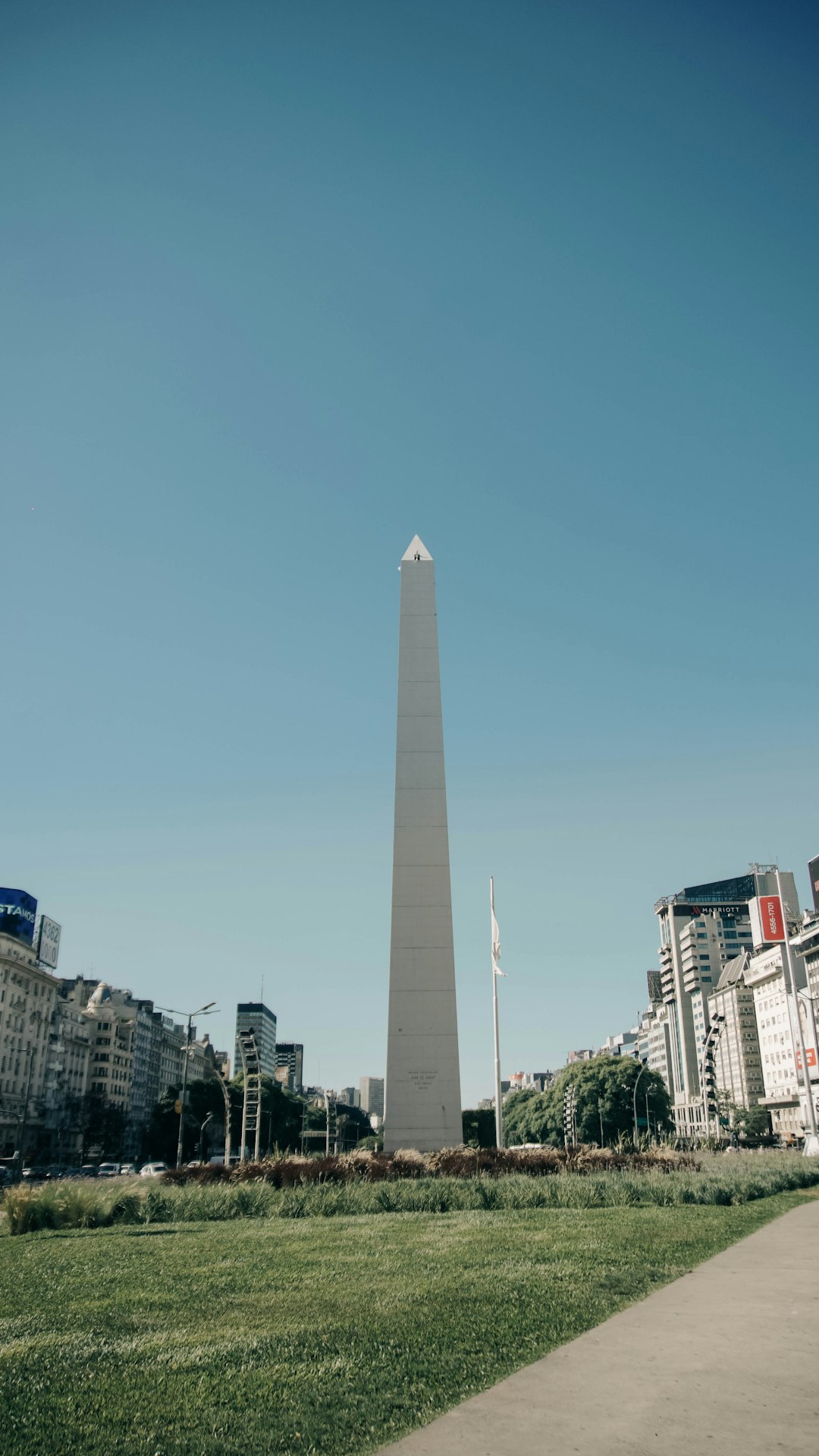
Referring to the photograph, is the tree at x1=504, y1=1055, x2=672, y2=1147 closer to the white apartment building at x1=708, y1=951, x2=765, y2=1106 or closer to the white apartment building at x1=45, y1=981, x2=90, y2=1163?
the white apartment building at x1=708, y1=951, x2=765, y2=1106

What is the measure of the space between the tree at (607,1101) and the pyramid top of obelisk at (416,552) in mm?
61935

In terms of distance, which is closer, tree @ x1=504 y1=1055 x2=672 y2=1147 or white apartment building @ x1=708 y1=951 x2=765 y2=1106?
tree @ x1=504 y1=1055 x2=672 y2=1147

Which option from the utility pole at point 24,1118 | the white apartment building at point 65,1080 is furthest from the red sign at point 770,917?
the white apartment building at point 65,1080

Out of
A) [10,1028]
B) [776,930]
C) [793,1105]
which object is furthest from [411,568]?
[793,1105]

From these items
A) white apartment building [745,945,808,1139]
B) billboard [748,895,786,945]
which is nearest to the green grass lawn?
billboard [748,895,786,945]

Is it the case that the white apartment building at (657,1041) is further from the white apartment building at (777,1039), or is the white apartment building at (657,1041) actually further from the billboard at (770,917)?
the billboard at (770,917)

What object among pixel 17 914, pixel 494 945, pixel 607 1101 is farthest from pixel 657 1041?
pixel 494 945

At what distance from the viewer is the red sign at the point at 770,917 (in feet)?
227

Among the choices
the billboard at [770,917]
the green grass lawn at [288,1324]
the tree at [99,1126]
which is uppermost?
the billboard at [770,917]

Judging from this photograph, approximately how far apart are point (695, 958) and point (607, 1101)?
231ft

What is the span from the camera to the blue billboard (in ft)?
268

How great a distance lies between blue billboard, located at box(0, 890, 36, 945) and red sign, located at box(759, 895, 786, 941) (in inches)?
2441

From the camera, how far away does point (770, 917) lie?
77562 mm

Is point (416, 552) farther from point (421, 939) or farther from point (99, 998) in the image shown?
point (99, 998)
